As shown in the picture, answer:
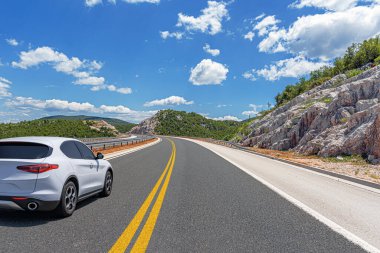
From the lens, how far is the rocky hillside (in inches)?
742

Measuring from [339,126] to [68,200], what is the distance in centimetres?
2266

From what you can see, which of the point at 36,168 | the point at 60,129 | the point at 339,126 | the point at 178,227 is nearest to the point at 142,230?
the point at 178,227

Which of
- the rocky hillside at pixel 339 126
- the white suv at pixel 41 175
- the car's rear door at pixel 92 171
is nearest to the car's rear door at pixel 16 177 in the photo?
the white suv at pixel 41 175

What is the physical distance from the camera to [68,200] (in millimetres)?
5898

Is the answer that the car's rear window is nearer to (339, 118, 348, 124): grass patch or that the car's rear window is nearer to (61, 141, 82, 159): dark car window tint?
(61, 141, 82, 159): dark car window tint

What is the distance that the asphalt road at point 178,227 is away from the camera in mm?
4289

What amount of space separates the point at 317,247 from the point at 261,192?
414 cm

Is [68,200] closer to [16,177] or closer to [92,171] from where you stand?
[16,177]

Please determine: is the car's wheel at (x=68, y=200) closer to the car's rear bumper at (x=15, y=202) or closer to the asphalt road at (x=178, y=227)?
the asphalt road at (x=178, y=227)

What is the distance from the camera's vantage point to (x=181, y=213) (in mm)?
6090

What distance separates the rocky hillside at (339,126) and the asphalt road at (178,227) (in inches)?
524

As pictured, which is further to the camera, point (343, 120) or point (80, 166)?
point (343, 120)

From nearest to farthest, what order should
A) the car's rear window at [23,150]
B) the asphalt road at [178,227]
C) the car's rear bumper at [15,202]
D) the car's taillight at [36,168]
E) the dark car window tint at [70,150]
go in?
the asphalt road at [178,227], the car's rear bumper at [15,202], the car's taillight at [36,168], the car's rear window at [23,150], the dark car window tint at [70,150]

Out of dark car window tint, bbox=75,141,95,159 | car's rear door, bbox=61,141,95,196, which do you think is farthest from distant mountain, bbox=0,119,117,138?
car's rear door, bbox=61,141,95,196
